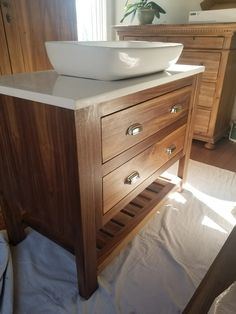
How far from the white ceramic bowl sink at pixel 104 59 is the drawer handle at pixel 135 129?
17 cm

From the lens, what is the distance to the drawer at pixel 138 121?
80 cm

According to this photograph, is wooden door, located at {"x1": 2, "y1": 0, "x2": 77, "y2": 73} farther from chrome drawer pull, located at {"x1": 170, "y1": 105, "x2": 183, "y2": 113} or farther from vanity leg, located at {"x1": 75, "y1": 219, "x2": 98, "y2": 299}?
vanity leg, located at {"x1": 75, "y1": 219, "x2": 98, "y2": 299}

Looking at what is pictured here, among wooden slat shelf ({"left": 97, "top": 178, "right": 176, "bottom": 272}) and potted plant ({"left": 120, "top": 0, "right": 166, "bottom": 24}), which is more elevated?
potted plant ({"left": 120, "top": 0, "right": 166, "bottom": 24})

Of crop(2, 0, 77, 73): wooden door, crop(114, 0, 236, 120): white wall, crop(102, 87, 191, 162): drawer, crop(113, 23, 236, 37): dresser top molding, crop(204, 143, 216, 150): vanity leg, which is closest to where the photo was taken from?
crop(102, 87, 191, 162): drawer

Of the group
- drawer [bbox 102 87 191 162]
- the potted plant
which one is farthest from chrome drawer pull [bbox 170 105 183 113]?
the potted plant

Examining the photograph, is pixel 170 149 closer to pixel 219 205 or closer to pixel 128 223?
pixel 128 223

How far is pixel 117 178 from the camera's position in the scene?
Result: 898 mm

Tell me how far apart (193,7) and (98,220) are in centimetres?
230

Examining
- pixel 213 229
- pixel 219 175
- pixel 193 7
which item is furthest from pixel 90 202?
pixel 193 7

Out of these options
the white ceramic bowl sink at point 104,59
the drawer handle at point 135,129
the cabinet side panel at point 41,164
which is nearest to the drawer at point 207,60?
the white ceramic bowl sink at point 104,59

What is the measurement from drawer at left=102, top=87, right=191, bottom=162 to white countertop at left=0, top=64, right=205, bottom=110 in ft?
0.25

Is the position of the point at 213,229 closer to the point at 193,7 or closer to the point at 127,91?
the point at 127,91

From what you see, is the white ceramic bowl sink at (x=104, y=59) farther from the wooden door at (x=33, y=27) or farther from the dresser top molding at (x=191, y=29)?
the dresser top molding at (x=191, y=29)

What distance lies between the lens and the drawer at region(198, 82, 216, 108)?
1978 mm
